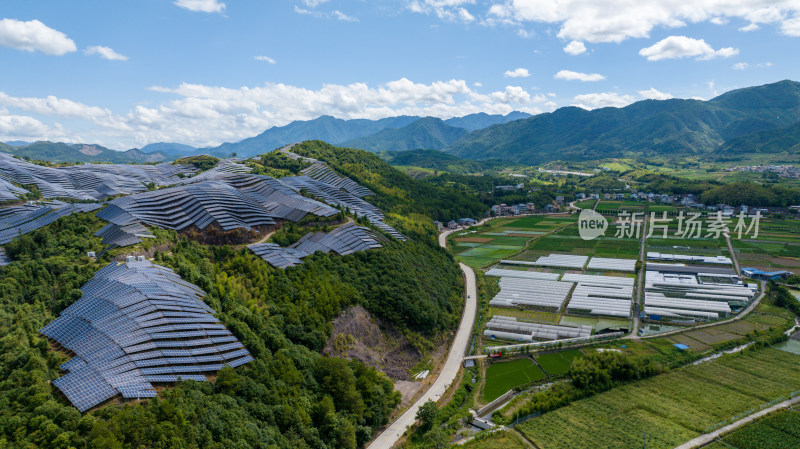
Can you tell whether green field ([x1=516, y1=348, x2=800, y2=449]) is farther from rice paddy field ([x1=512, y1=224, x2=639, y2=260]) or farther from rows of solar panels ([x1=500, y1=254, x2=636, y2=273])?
rice paddy field ([x1=512, y1=224, x2=639, y2=260])

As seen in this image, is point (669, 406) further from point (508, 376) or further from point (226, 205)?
point (226, 205)

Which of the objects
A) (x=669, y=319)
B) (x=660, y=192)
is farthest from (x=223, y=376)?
(x=660, y=192)

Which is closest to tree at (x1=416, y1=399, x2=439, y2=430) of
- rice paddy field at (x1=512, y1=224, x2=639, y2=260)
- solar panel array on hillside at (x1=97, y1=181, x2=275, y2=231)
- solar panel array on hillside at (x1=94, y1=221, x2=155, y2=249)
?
solar panel array on hillside at (x1=94, y1=221, x2=155, y2=249)

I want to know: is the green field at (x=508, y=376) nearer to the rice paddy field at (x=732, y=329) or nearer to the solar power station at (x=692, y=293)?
the rice paddy field at (x=732, y=329)

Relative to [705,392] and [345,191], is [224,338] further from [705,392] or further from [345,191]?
[345,191]

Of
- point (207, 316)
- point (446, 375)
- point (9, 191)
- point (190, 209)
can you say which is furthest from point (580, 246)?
point (9, 191)

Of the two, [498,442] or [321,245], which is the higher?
[321,245]
